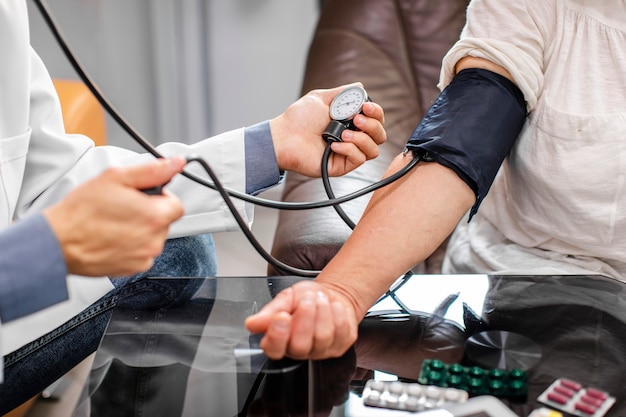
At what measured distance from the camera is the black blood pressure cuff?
0.92m

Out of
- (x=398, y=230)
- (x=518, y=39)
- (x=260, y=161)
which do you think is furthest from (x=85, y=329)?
(x=518, y=39)

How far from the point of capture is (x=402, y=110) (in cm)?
160

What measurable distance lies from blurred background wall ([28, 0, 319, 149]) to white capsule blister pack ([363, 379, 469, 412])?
2.04 meters

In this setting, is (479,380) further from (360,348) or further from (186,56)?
(186,56)

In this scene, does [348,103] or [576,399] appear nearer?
[576,399]

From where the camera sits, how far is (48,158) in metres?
0.98

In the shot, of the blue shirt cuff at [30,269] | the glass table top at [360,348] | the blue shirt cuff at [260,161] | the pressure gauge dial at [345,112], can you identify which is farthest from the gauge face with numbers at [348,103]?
the blue shirt cuff at [30,269]

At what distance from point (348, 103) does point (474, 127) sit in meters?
0.19

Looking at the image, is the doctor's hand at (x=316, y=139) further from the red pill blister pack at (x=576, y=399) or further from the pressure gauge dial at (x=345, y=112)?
the red pill blister pack at (x=576, y=399)

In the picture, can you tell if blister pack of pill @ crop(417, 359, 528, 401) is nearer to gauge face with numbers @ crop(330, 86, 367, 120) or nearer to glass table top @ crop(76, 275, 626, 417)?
glass table top @ crop(76, 275, 626, 417)

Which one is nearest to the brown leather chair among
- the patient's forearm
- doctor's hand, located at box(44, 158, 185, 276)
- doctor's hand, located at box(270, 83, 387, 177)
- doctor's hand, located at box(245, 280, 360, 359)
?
doctor's hand, located at box(270, 83, 387, 177)

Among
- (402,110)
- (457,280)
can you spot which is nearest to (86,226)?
(457,280)

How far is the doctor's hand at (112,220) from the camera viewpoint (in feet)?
1.76

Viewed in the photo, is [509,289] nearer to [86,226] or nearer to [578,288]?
[578,288]
